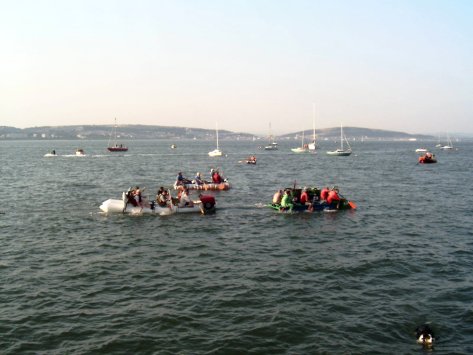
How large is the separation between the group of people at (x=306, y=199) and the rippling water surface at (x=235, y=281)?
1.24 meters

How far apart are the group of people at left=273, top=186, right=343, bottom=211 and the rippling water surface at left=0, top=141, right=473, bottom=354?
4.06ft

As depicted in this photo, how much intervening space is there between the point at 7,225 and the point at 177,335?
23731 millimetres

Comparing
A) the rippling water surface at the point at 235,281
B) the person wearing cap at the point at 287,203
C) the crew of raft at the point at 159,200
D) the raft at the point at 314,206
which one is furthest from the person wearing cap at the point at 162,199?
the person wearing cap at the point at 287,203

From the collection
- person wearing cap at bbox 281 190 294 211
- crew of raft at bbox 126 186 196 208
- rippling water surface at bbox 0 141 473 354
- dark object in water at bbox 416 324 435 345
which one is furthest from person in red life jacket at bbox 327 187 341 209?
dark object in water at bbox 416 324 435 345

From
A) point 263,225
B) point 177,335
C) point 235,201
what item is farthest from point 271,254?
point 235,201

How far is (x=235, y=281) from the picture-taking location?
72.2 feet

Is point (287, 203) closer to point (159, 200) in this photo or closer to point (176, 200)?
point (176, 200)

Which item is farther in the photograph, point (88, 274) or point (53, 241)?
point (53, 241)

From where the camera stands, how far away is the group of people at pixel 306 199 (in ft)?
129

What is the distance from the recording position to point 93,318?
701 inches

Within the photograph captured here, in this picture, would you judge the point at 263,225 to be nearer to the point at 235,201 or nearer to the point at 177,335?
the point at 235,201

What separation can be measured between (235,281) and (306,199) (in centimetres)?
1909

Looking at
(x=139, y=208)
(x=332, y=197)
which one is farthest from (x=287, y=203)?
(x=139, y=208)

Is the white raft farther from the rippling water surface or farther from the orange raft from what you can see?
the orange raft
